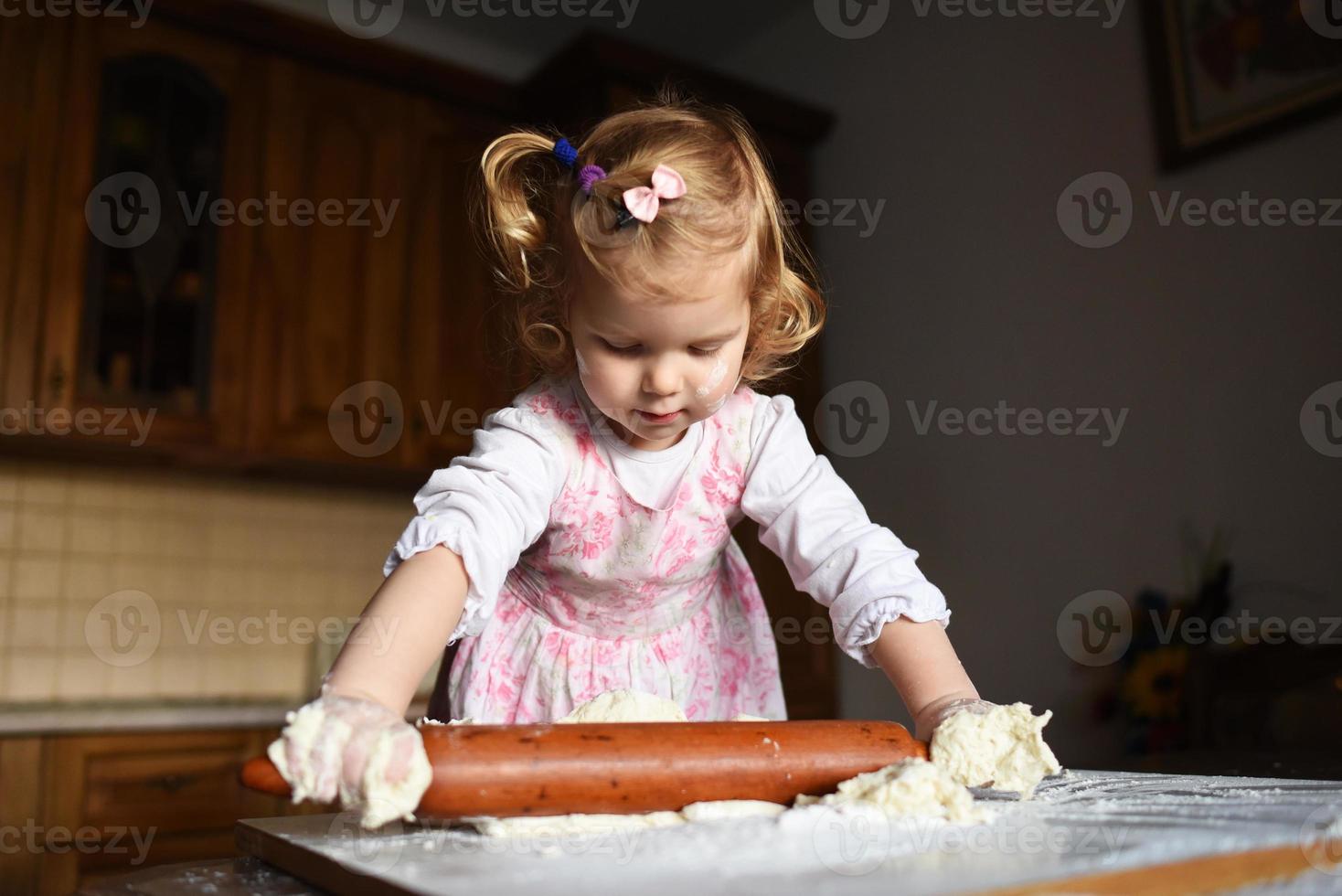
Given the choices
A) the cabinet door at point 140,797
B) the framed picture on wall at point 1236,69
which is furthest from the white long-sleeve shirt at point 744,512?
the cabinet door at point 140,797

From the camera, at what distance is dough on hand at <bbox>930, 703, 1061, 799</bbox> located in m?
0.69

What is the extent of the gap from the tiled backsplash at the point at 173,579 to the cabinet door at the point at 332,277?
350 mm

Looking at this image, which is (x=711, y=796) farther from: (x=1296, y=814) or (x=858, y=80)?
(x=858, y=80)

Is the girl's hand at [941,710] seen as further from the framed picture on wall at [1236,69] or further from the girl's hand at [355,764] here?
the framed picture on wall at [1236,69]

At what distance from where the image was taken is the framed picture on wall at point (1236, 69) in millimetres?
1732

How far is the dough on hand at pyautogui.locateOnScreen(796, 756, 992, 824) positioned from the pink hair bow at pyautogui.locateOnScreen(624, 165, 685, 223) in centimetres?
43

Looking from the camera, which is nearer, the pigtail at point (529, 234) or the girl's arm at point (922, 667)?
the girl's arm at point (922, 667)

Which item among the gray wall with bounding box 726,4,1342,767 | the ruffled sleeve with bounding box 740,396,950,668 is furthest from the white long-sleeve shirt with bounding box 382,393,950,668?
the gray wall with bounding box 726,4,1342,767

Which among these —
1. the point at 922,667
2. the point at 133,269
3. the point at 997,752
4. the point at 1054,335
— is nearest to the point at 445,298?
the point at 133,269

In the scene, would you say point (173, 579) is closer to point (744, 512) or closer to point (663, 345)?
point (744, 512)

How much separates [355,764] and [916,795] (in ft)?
1.01

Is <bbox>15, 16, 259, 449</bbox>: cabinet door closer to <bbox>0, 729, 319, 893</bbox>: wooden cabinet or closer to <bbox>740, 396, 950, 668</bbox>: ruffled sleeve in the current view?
<bbox>0, 729, 319, 893</bbox>: wooden cabinet

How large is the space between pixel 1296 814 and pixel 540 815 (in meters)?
0.41

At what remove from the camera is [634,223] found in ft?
2.62
